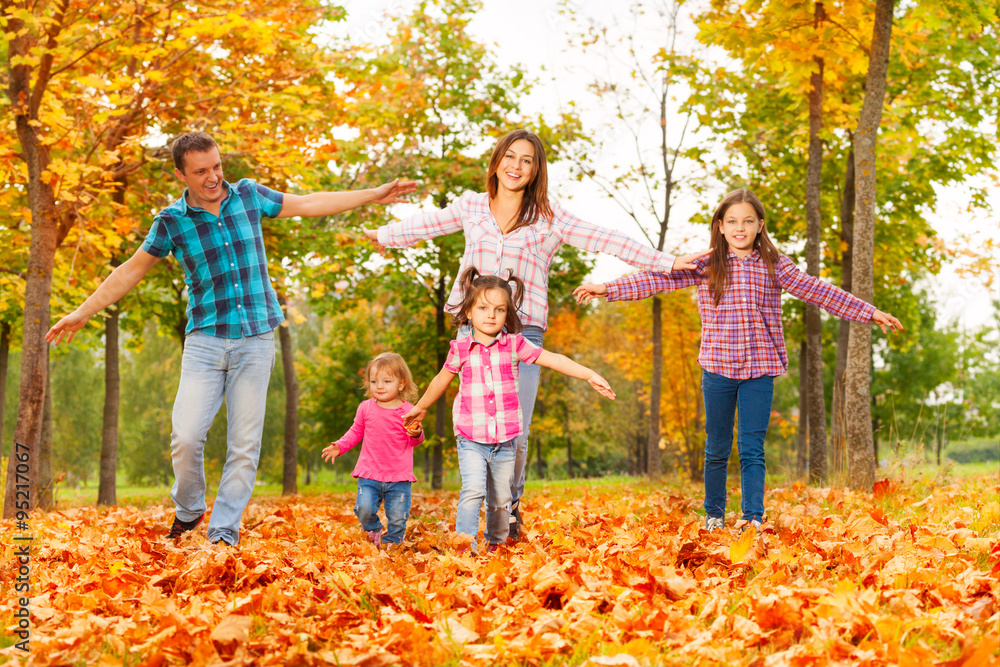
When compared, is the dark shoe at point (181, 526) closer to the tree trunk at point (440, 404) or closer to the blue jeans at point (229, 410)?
the blue jeans at point (229, 410)

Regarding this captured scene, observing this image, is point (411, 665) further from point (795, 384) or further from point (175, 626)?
point (795, 384)

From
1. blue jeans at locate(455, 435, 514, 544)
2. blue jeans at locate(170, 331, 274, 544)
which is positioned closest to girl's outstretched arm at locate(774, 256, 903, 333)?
blue jeans at locate(455, 435, 514, 544)

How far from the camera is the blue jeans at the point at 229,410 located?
454 centimetres

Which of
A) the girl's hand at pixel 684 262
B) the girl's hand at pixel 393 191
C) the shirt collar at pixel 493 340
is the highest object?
the girl's hand at pixel 393 191

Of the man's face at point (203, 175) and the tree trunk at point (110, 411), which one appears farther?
the tree trunk at point (110, 411)

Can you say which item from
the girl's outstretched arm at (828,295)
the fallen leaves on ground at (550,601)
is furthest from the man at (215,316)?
the girl's outstretched arm at (828,295)

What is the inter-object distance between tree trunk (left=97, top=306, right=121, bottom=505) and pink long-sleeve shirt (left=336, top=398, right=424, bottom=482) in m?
8.14

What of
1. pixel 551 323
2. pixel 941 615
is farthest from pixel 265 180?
pixel 551 323

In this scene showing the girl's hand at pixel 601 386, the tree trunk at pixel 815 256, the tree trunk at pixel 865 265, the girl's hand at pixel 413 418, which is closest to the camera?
the girl's hand at pixel 601 386

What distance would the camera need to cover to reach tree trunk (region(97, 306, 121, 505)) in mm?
11898

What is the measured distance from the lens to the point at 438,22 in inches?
632

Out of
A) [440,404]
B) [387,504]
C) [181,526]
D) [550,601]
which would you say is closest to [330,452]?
[387,504]

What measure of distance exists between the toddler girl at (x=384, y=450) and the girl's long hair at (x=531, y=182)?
132cm

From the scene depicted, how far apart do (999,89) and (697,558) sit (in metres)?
11.0
